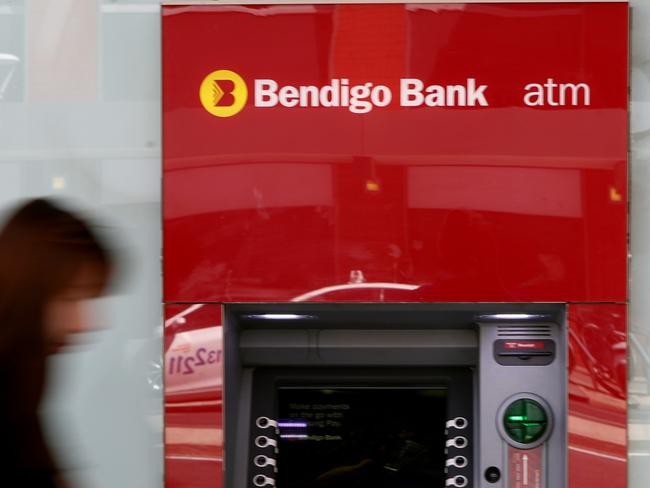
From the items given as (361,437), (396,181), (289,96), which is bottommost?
(361,437)

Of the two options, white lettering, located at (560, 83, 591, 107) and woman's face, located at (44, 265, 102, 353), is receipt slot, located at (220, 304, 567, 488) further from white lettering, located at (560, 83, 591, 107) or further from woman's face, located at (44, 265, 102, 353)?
woman's face, located at (44, 265, 102, 353)

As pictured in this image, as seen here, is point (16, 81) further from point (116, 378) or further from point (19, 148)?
point (116, 378)

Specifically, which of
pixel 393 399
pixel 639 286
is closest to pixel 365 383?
pixel 393 399

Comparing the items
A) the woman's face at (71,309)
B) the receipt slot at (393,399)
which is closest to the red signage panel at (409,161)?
the receipt slot at (393,399)

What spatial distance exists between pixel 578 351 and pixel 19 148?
1.86 m

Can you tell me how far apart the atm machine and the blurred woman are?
159 cm

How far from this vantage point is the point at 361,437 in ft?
11.9

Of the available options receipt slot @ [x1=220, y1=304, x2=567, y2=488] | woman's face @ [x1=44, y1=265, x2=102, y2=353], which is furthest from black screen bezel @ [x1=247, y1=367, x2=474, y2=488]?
woman's face @ [x1=44, y1=265, x2=102, y2=353]

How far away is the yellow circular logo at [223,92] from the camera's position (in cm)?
350

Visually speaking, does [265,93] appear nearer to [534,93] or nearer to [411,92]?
[411,92]

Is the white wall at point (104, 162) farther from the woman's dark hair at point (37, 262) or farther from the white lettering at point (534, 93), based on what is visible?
the woman's dark hair at point (37, 262)

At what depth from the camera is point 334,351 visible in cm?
361

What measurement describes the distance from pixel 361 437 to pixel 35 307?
1983 millimetres

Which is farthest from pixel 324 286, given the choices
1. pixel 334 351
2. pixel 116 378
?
pixel 116 378
